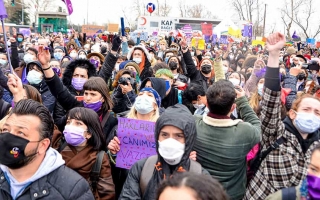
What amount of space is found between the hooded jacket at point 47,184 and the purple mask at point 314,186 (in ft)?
4.39

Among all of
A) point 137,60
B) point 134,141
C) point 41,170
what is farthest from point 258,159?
point 137,60

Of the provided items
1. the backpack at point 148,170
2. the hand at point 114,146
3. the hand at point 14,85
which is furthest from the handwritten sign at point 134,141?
the hand at point 14,85

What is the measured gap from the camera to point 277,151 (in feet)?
8.50

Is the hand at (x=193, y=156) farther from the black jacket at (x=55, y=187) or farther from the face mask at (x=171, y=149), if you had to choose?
the black jacket at (x=55, y=187)

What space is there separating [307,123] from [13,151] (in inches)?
82.4

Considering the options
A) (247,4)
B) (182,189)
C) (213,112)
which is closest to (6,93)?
(213,112)

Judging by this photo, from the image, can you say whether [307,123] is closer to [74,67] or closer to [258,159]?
[258,159]

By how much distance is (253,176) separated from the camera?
9.24ft

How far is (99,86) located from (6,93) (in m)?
1.89

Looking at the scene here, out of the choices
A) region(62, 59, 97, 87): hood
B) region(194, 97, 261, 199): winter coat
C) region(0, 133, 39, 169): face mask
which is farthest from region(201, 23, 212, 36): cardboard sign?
region(0, 133, 39, 169): face mask

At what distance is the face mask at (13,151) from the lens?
Result: 2.06 meters

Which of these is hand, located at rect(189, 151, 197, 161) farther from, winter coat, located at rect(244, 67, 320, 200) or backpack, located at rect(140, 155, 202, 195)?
winter coat, located at rect(244, 67, 320, 200)

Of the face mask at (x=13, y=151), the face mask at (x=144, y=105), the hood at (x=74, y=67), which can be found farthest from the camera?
the hood at (x=74, y=67)

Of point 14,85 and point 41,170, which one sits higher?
point 14,85
